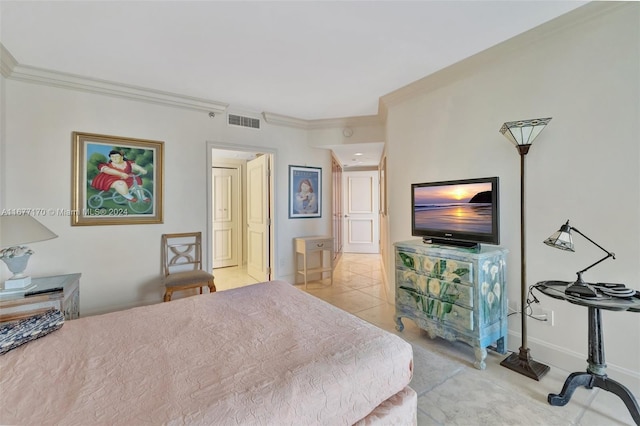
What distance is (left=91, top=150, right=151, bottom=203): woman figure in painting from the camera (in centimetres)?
304

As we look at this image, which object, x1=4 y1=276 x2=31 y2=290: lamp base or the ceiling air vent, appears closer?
x1=4 y1=276 x2=31 y2=290: lamp base

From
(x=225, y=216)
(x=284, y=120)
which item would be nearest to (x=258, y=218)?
(x=225, y=216)

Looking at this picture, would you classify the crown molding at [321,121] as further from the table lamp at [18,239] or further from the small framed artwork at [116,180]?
the table lamp at [18,239]

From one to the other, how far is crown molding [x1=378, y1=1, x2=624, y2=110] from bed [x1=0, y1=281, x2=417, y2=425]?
2.53 meters

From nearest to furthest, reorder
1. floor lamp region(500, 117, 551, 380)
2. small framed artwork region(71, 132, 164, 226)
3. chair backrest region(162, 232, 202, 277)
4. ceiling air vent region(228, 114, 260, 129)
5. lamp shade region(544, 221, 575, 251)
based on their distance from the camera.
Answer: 1. lamp shade region(544, 221, 575, 251)
2. floor lamp region(500, 117, 551, 380)
3. small framed artwork region(71, 132, 164, 226)
4. chair backrest region(162, 232, 202, 277)
5. ceiling air vent region(228, 114, 260, 129)

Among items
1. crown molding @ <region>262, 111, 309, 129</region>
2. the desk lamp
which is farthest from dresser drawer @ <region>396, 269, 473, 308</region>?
crown molding @ <region>262, 111, 309, 129</region>

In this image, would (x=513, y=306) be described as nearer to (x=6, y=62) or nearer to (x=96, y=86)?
(x=96, y=86)

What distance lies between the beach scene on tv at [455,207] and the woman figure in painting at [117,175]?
10.6ft

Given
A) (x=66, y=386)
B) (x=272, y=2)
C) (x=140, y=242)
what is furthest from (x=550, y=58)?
(x=140, y=242)

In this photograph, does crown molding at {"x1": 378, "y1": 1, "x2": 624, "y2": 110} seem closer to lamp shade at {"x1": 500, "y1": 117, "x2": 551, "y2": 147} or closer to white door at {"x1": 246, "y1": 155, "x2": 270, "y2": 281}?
lamp shade at {"x1": 500, "y1": 117, "x2": 551, "y2": 147}

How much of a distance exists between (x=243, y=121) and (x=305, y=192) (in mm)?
1447

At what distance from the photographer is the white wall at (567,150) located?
1800 mm

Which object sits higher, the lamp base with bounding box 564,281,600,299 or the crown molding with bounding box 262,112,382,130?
the crown molding with bounding box 262,112,382,130

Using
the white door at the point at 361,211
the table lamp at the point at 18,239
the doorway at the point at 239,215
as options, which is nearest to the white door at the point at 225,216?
the doorway at the point at 239,215
